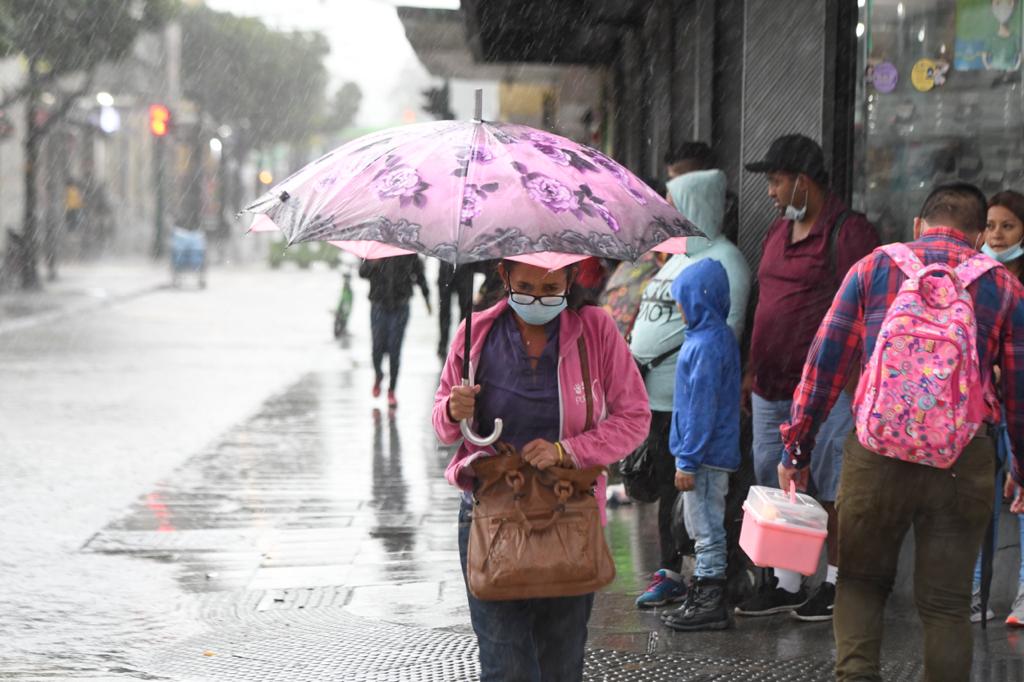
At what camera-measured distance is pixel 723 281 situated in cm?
602

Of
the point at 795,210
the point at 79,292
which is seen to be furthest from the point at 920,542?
the point at 79,292

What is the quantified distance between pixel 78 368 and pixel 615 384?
42.4 ft

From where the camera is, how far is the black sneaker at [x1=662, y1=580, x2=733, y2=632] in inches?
235

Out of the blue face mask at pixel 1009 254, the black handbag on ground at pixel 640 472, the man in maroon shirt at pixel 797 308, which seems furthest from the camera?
the black handbag on ground at pixel 640 472

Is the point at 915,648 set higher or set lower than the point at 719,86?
lower

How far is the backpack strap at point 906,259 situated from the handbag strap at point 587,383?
3.23ft

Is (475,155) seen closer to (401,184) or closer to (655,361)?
(401,184)

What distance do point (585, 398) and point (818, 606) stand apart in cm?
255

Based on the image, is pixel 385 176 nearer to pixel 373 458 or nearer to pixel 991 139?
pixel 991 139

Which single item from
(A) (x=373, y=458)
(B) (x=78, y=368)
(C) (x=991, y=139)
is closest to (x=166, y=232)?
(B) (x=78, y=368)

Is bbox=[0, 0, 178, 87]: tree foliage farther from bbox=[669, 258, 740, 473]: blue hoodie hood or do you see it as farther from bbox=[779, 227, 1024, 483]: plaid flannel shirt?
bbox=[779, 227, 1024, 483]: plaid flannel shirt

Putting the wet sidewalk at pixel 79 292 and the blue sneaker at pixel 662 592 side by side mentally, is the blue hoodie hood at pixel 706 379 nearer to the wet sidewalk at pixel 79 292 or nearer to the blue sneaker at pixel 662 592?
the blue sneaker at pixel 662 592

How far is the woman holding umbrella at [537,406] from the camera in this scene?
4.07 metres

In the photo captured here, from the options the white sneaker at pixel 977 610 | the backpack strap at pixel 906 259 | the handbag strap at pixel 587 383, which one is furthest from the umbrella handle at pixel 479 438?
the white sneaker at pixel 977 610
